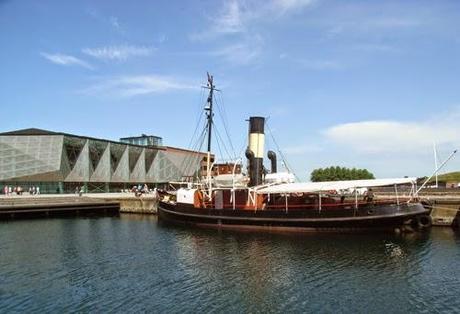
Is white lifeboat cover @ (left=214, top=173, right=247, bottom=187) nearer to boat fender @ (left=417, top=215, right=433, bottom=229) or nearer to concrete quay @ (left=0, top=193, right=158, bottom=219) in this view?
concrete quay @ (left=0, top=193, right=158, bottom=219)

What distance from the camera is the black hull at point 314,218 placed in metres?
38.1

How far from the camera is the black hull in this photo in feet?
125

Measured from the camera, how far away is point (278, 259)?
98.7 feet

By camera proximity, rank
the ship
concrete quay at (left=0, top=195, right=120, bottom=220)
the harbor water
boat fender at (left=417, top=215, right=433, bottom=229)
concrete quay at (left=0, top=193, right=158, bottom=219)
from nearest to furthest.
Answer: the harbor water
the ship
boat fender at (left=417, top=215, right=433, bottom=229)
concrete quay at (left=0, top=195, right=120, bottom=220)
concrete quay at (left=0, top=193, right=158, bottom=219)

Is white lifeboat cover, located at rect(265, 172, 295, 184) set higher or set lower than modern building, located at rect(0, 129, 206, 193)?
lower

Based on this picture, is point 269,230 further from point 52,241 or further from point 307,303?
point 307,303

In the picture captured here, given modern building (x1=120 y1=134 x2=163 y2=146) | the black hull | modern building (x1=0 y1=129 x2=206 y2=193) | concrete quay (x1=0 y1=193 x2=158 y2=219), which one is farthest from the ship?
modern building (x1=120 y1=134 x2=163 y2=146)

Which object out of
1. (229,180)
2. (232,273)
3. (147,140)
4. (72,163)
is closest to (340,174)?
(147,140)

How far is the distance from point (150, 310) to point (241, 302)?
3.92 meters

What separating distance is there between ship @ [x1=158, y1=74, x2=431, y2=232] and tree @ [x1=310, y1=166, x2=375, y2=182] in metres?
77.3

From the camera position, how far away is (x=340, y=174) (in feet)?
420

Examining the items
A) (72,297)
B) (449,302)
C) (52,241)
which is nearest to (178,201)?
(52,241)

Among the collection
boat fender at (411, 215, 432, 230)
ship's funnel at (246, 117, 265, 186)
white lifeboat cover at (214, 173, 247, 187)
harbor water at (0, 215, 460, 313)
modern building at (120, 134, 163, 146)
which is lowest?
harbor water at (0, 215, 460, 313)

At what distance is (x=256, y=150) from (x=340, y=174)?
273ft
